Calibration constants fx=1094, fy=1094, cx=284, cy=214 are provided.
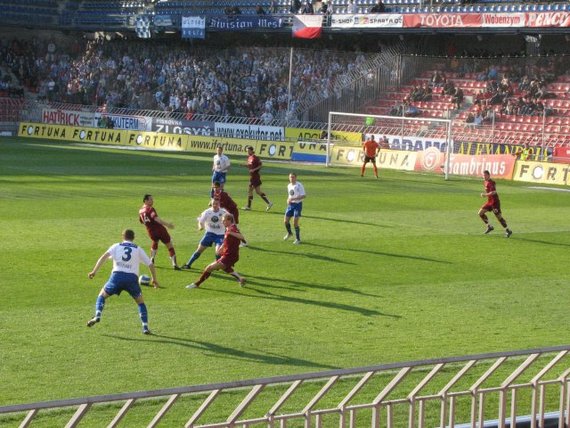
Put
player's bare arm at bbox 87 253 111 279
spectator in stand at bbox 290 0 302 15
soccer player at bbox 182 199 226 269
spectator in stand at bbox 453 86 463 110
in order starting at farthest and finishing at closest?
spectator in stand at bbox 290 0 302 15 → spectator in stand at bbox 453 86 463 110 → soccer player at bbox 182 199 226 269 → player's bare arm at bbox 87 253 111 279

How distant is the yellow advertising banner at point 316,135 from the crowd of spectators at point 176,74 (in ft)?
12.0

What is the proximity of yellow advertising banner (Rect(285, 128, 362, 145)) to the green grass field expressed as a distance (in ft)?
57.8

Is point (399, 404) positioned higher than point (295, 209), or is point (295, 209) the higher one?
point (295, 209)

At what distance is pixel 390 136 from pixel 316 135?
15.0 ft

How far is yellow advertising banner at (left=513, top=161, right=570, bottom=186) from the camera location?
4384 cm

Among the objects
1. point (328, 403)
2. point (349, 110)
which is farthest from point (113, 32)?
point (328, 403)

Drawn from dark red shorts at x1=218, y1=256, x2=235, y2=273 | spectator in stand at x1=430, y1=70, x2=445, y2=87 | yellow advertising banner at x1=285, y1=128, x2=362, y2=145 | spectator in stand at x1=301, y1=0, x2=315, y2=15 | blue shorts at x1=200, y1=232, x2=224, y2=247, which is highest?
spectator in stand at x1=301, y1=0, x2=315, y2=15

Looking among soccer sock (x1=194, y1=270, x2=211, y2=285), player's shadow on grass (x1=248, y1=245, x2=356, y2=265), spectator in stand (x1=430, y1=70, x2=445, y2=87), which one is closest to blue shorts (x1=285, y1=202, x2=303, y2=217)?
player's shadow on grass (x1=248, y1=245, x2=356, y2=265)

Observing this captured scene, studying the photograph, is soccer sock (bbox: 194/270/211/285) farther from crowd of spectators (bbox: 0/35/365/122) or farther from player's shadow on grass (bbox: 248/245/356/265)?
crowd of spectators (bbox: 0/35/365/122)

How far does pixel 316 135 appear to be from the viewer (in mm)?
55656

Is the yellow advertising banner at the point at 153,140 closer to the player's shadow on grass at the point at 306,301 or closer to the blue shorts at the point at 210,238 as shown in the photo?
the blue shorts at the point at 210,238

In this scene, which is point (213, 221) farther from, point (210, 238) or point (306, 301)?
point (306, 301)

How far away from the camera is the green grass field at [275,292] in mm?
14094

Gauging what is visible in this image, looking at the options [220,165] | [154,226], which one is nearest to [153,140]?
[220,165]
